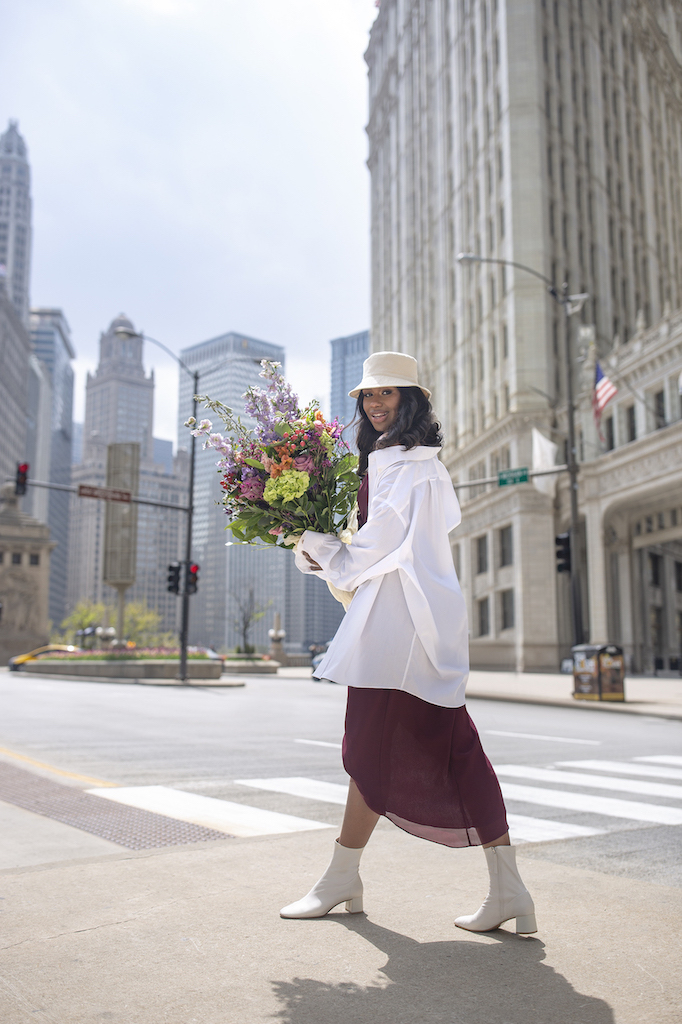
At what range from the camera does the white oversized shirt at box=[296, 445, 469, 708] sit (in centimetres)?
324

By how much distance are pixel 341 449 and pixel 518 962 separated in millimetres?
2143

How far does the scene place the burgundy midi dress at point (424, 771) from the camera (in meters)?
3.18

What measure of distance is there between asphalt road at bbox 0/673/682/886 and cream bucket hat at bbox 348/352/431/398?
106 inches

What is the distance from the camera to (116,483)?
4219cm

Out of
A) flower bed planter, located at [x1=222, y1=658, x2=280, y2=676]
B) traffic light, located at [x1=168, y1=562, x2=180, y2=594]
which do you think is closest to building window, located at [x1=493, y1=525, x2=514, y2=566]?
flower bed planter, located at [x1=222, y1=658, x2=280, y2=676]

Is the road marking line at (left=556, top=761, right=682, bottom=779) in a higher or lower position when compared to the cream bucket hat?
lower

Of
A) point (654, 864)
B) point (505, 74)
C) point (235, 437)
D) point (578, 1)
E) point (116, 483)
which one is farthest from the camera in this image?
point (578, 1)

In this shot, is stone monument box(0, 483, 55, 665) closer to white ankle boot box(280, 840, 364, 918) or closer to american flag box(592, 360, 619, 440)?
american flag box(592, 360, 619, 440)

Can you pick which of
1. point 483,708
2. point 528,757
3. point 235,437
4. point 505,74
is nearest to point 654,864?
point 235,437

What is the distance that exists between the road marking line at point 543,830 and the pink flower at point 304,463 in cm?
277

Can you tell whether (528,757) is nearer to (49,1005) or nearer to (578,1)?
(49,1005)

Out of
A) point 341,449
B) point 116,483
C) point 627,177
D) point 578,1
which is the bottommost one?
point 341,449

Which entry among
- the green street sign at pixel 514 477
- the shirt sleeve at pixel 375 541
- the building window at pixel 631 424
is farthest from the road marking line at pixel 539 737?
the building window at pixel 631 424

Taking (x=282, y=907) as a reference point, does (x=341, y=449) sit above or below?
above
